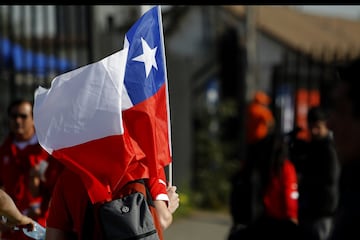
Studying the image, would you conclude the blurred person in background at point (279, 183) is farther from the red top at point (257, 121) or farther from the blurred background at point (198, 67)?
the red top at point (257, 121)

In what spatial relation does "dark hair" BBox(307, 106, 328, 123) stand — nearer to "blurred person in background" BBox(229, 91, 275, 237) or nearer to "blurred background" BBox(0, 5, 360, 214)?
"blurred person in background" BBox(229, 91, 275, 237)

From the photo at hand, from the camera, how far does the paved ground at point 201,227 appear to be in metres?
10.2

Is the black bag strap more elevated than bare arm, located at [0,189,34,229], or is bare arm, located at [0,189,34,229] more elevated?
the black bag strap

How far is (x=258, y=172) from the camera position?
19.1 feet

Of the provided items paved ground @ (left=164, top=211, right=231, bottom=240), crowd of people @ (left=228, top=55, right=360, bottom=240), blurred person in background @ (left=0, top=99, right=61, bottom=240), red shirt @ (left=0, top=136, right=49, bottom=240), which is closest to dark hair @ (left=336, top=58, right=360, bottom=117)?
crowd of people @ (left=228, top=55, right=360, bottom=240)

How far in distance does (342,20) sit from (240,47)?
17.2 metres

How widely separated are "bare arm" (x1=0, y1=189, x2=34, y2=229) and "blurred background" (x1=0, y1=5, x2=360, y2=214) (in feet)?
5.09

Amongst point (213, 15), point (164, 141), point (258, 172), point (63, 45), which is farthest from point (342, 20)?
point (164, 141)

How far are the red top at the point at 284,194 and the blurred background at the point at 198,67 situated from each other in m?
1.62

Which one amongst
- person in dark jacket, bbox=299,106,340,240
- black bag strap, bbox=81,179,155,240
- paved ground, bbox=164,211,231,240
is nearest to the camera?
black bag strap, bbox=81,179,155,240

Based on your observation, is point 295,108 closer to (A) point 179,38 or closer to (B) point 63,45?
(B) point 63,45

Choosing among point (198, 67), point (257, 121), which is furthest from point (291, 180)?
point (198, 67)

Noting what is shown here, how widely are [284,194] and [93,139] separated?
8.96 ft

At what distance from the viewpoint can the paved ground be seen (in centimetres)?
1023
